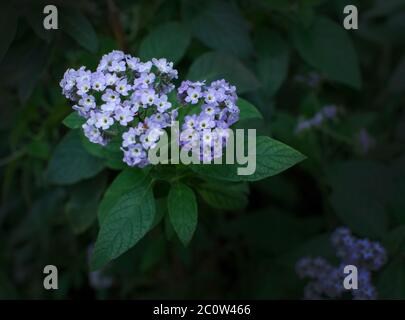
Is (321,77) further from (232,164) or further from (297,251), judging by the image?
(232,164)

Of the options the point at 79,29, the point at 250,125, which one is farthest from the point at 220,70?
the point at 79,29

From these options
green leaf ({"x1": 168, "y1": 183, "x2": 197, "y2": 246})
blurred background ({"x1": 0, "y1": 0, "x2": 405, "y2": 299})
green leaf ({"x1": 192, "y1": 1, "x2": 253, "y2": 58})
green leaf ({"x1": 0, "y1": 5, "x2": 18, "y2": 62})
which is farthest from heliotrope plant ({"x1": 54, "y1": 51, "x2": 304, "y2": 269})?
green leaf ({"x1": 192, "y1": 1, "x2": 253, "y2": 58})

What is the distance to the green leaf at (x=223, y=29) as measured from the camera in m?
2.02

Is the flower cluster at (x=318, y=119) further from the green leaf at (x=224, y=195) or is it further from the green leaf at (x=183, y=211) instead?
the green leaf at (x=183, y=211)

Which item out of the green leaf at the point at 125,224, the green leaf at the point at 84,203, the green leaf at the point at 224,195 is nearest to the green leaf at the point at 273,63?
the green leaf at the point at 224,195

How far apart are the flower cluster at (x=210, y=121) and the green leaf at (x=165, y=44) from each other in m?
0.51

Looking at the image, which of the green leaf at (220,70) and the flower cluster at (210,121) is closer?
the flower cluster at (210,121)

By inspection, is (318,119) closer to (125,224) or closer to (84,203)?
(84,203)

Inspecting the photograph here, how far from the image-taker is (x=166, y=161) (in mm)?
1450

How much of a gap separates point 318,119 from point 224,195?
0.75 m

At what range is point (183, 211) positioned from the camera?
144 cm

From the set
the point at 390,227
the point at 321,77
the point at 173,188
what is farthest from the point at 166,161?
the point at 321,77

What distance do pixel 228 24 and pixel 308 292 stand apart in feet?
3.20

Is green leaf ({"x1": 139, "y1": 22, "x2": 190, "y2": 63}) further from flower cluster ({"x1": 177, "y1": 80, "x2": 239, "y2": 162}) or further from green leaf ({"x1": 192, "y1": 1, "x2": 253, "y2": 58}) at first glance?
flower cluster ({"x1": 177, "y1": 80, "x2": 239, "y2": 162})
